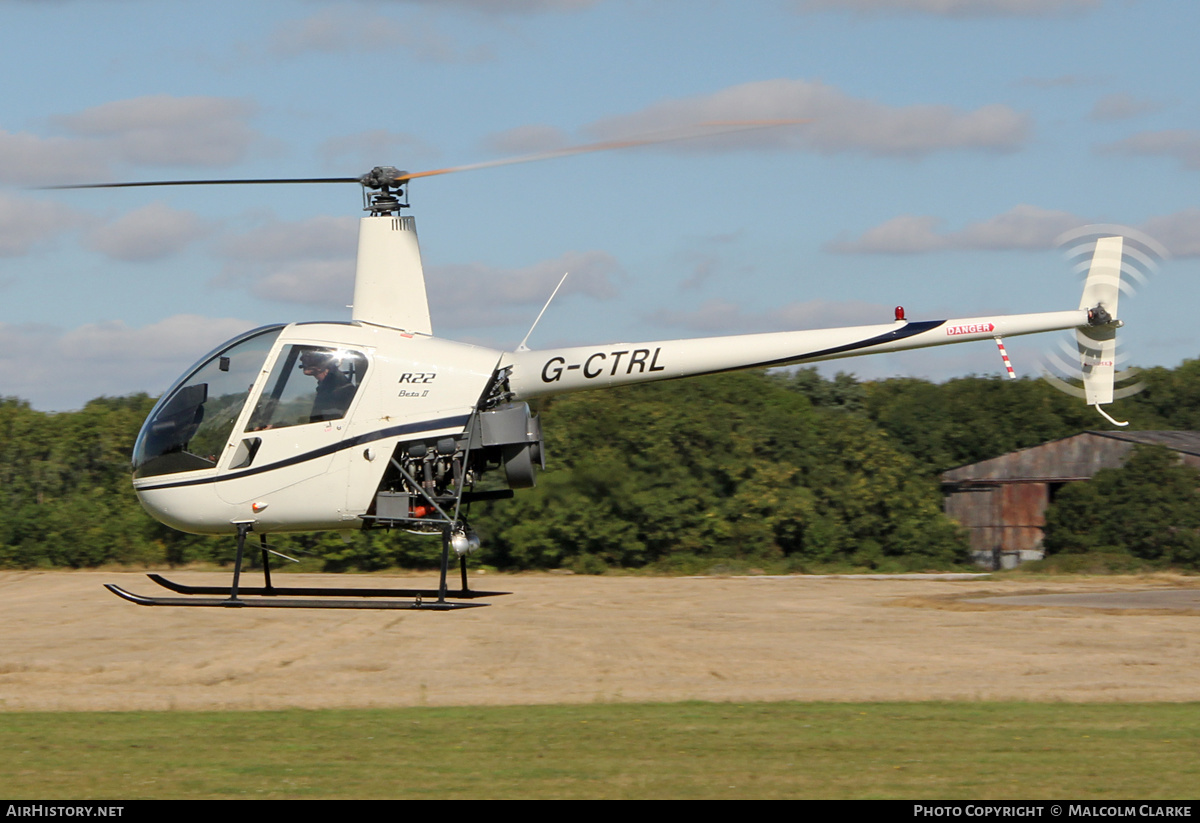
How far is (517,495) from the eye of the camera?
90.1 ft

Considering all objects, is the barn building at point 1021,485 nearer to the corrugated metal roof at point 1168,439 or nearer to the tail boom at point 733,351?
the corrugated metal roof at point 1168,439

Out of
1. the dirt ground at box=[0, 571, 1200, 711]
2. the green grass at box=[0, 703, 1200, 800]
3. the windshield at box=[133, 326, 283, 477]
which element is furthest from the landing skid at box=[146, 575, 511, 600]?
the green grass at box=[0, 703, 1200, 800]

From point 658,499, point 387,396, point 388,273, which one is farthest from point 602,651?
point 658,499

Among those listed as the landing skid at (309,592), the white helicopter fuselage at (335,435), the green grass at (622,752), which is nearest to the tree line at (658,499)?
the landing skid at (309,592)

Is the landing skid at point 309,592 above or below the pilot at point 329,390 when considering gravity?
below

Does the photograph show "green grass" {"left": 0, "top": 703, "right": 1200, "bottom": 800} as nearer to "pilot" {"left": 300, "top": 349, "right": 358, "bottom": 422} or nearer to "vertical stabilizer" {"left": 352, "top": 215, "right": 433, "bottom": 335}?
"pilot" {"left": 300, "top": 349, "right": 358, "bottom": 422}

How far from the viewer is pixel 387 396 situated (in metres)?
16.6

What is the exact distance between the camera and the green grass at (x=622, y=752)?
8336 millimetres

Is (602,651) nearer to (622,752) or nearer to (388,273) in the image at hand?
(622,752)

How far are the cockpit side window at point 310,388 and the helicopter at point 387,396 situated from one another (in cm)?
2

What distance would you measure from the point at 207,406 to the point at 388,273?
310cm

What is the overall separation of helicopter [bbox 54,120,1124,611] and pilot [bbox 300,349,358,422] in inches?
0.7

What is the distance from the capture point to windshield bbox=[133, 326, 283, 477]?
16.5m

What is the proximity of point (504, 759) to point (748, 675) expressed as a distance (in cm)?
473
